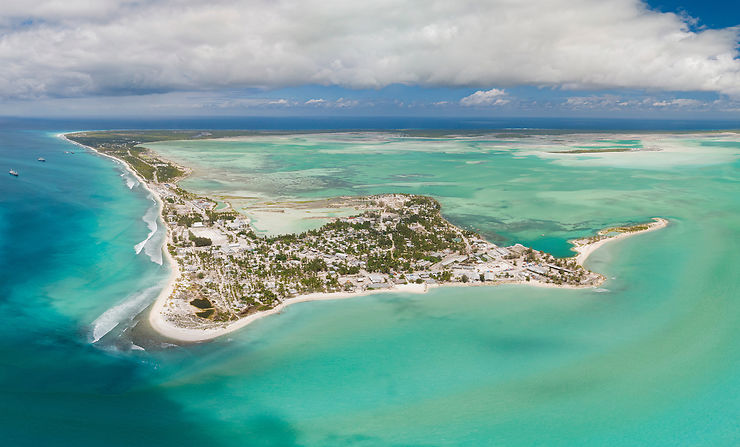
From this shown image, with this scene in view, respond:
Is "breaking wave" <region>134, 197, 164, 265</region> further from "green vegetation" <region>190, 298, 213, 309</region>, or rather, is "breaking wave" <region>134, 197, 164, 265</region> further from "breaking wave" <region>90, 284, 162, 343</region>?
"green vegetation" <region>190, 298, 213, 309</region>

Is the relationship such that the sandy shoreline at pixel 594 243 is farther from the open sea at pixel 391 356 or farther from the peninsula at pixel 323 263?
the open sea at pixel 391 356

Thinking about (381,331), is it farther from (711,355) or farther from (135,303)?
(711,355)

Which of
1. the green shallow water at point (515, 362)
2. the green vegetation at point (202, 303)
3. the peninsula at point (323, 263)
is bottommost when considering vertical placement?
the green shallow water at point (515, 362)

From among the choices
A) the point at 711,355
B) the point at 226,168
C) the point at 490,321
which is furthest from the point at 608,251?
the point at 226,168

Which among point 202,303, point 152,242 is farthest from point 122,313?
point 152,242

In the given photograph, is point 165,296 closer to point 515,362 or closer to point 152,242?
point 152,242

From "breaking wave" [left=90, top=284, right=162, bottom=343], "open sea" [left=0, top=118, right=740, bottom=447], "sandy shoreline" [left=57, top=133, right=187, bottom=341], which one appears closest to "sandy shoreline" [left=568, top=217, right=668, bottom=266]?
"open sea" [left=0, top=118, right=740, bottom=447]

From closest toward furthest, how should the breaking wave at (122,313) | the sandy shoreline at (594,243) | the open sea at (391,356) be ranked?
the open sea at (391,356)
the breaking wave at (122,313)
the sandy shoreline at (594,243)

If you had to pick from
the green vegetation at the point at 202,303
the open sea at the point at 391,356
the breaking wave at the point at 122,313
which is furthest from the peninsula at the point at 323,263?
the open sea at the point at 391,356

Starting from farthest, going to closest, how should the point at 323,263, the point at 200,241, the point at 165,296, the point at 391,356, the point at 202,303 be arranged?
the point at 200,241 → the point at 323,263 → the point at 165,296 → the point at 202,303 → the point at 391,356
